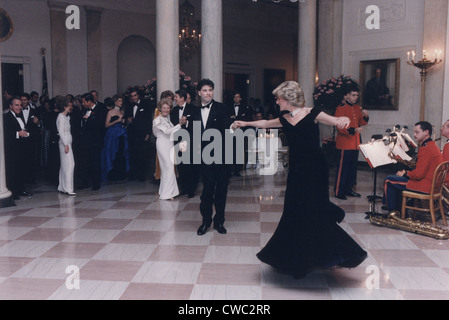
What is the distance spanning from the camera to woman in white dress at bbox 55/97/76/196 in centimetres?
826

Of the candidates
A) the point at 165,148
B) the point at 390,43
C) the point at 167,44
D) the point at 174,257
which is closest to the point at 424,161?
the point at 174,257

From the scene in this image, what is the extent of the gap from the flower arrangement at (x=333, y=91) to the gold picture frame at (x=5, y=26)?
25.4ft

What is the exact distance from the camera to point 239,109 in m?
11.0

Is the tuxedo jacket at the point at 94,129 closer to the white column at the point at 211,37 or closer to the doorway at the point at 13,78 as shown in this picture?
the white column at the point at 211,37

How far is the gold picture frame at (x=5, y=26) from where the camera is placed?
12.5m

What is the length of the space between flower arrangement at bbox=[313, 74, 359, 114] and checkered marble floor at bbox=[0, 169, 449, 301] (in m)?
4.12

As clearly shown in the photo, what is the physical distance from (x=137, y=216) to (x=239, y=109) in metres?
4.79

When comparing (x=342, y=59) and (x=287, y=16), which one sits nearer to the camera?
(x=342, y=59)

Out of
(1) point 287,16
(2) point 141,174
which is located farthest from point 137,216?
(1) point 287,16

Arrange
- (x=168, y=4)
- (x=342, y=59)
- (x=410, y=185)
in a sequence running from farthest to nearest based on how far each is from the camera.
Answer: (x=342, y=59), (x=168, y=4), (x=410, y=185)

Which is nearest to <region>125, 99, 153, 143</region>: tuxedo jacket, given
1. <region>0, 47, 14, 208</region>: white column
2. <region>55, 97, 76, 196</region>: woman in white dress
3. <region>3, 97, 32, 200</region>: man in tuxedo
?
<region>55, 97, 76, 196</region>: woman in white dress

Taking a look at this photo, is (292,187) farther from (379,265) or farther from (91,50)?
(91,50)

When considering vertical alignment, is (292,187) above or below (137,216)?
above

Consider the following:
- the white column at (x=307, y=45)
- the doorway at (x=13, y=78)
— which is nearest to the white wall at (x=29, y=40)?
the doorway at (x=13, y=78)
